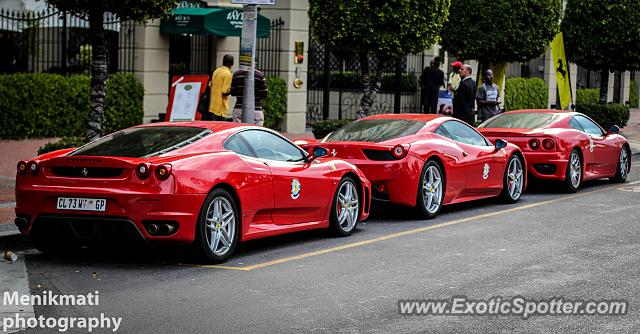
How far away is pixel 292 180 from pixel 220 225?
1.30 m

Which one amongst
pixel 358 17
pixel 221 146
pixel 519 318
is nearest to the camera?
pixel 519 318

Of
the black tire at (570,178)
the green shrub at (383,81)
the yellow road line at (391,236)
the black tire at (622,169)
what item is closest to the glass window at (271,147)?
the yellow road line at (391,236)

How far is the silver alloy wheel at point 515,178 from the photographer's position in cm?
1516

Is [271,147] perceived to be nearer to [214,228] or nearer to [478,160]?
[214,228]

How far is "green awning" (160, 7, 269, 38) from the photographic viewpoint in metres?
23.7

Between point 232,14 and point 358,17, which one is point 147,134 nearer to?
point 358,17

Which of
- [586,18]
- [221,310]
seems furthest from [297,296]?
[586,18]

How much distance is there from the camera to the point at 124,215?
30.0 ft

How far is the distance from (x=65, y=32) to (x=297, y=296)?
51.9ft

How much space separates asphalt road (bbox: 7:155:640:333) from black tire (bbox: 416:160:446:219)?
187 mm

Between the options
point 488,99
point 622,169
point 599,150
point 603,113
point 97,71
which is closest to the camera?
point 97,71

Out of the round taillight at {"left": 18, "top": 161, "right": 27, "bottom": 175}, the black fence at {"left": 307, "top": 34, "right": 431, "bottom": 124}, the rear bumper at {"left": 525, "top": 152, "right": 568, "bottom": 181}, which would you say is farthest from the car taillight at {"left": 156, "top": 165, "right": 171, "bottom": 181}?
the black fence at {"left": 307, "top": 34, "right": 431, "bottom": 124}

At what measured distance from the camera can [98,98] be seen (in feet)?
49.5

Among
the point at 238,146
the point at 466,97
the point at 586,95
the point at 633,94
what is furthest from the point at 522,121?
the point at 633,94
